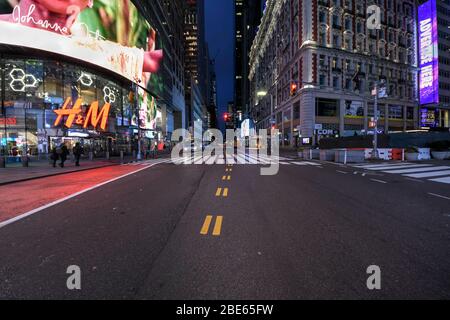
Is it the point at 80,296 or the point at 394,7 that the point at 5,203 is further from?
the point at 394,7

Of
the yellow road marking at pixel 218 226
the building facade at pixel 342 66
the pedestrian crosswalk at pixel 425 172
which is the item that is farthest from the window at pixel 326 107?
the yellow road marking at pixel 218 226

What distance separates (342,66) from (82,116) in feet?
148

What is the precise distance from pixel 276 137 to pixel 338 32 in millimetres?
25359

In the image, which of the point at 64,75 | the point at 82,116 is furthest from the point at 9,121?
the point at 64,75

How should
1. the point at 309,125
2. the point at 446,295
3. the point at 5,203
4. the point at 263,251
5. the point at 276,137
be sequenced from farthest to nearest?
the point at 276,137
the point at 309,125
the point at 5,203
the point at 263,251
the point at 446,295

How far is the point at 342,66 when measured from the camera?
5506 cm

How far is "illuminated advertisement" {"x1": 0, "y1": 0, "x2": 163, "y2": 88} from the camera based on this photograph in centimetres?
3147

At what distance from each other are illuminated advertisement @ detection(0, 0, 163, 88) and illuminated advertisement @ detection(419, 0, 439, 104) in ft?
192

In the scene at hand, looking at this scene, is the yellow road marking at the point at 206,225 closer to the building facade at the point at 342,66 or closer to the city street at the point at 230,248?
the city street at the point at 230,248

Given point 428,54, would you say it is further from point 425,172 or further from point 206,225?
point 206,225

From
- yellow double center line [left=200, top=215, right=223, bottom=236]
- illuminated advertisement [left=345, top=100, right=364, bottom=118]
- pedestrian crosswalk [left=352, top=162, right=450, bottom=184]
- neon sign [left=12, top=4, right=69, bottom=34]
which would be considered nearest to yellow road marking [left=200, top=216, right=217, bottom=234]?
yellow double center line [left=200, top=215, right=223, bottom=236]

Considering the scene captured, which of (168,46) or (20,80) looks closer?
(20,80)
